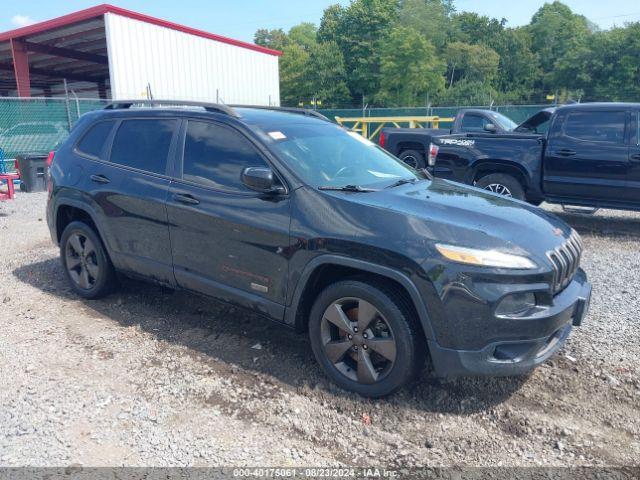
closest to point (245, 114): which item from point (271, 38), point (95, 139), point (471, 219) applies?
point (95, 139)

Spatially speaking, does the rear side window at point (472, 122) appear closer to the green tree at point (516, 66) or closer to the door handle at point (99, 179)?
the door handle at point (99, 179)

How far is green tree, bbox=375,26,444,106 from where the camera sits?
157 feet

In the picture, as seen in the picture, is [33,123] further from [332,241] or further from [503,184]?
[332,241]

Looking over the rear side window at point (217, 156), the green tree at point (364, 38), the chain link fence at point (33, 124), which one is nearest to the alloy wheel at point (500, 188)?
the rear side window at point (217, 156)

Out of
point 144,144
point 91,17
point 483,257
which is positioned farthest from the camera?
point 91,17

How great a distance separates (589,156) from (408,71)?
43.3 metres

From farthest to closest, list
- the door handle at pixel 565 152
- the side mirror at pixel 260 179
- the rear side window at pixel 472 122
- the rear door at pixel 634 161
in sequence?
the rear side window at pixel 472 122 → the door handle at pixel 565 152 → the rear door at pixel 634 161 → the side mirror at pixel 260 179

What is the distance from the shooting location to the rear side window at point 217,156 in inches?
152

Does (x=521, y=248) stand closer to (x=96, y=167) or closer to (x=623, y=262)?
(x=96, y=167)

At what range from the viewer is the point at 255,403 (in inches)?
130

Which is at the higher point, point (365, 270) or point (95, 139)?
point (95, 139)

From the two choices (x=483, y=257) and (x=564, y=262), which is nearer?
(x=483, y=257)

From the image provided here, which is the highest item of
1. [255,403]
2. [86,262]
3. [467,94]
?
[467,94]

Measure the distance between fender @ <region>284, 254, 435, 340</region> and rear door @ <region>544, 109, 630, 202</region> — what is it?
604cm
